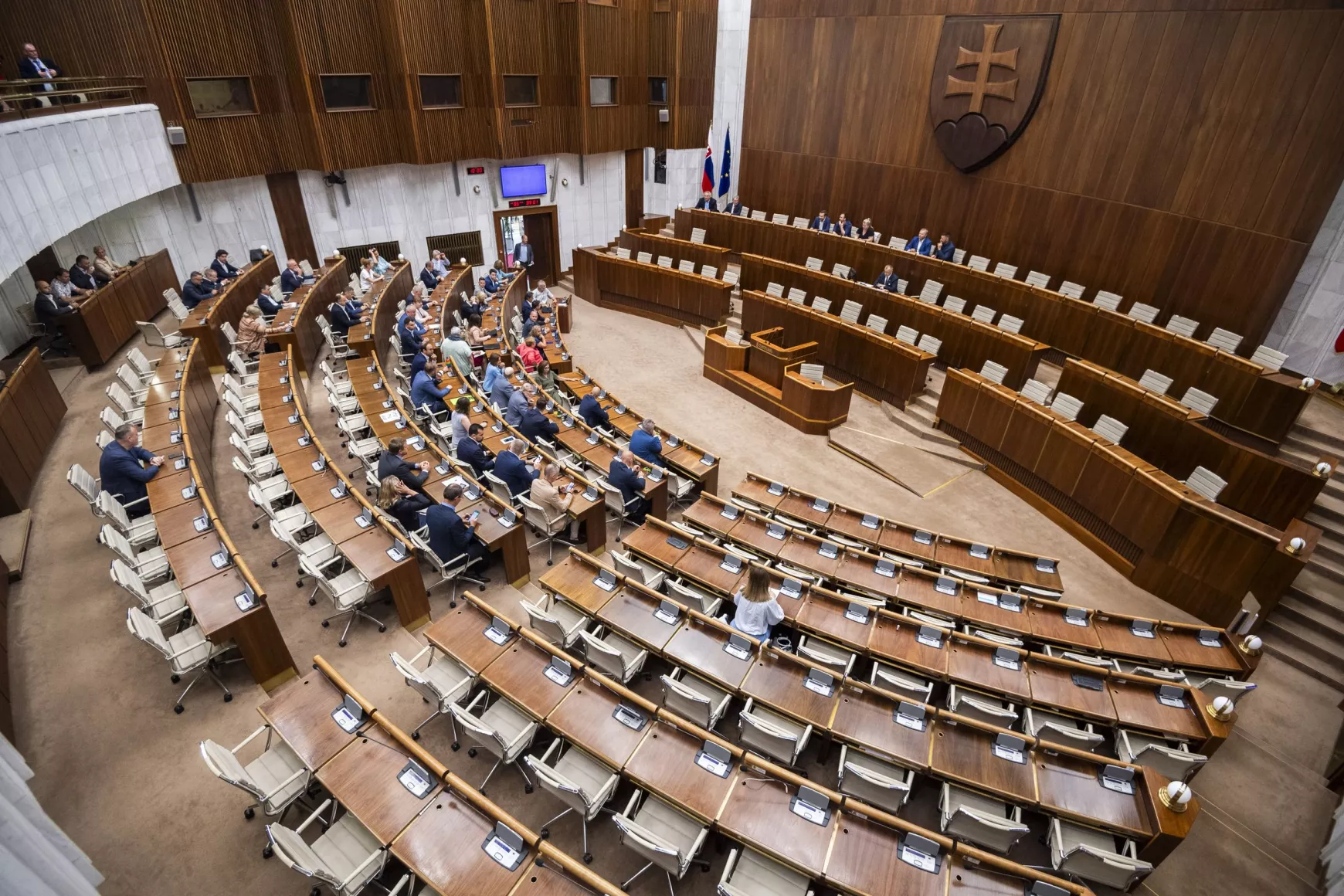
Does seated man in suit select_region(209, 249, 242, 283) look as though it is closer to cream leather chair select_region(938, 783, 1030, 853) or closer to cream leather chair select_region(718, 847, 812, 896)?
cream leather chair select_region(718, 847, 812, 896)

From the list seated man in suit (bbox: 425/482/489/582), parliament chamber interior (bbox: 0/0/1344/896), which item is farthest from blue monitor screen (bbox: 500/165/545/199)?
seated man in suit (bbox: 425/482/489/582)

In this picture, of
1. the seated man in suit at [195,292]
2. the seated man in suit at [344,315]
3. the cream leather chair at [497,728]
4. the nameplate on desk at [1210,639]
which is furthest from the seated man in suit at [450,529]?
the seated man in suit at [195,292]

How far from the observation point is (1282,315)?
1004 centimetres

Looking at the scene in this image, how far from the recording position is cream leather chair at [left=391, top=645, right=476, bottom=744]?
5.14 m

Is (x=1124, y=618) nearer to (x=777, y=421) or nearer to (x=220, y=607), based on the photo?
(x=777, y=421)

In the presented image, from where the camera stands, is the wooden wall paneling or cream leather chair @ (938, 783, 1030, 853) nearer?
cream leather chair @ (938, 783, 1030, 853)

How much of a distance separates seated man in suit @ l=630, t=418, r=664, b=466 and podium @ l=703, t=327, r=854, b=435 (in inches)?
144

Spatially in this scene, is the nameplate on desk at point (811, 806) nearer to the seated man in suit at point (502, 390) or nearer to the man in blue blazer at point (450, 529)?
the man in blue blazer at point (450, 529)

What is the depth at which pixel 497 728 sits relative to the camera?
5.21 m

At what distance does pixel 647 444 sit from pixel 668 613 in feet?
10.3

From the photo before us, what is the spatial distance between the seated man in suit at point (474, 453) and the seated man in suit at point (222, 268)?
28.4 ft

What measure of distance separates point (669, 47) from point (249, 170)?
11.6 metres

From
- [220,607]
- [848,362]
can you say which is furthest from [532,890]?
[848,362]

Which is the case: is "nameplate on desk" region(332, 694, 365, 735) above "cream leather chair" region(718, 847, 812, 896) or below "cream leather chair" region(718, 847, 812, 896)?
above
